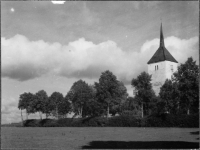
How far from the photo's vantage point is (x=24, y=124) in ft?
154

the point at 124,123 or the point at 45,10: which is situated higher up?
the point at 45,10

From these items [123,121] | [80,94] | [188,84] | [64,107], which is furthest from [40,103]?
[188,84]

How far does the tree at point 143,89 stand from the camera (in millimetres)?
41062

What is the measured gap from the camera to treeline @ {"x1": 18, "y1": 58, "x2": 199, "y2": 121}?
103ft

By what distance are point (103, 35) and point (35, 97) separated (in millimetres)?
35015

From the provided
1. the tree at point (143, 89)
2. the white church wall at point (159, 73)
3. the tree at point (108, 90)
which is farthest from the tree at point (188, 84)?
the white church wall at point (159, 73)

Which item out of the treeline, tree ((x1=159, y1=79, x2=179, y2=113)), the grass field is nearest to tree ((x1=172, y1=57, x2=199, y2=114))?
the treeline

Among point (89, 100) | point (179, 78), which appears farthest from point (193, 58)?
point (89, 100)

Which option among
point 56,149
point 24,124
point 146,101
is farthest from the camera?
point 24,124

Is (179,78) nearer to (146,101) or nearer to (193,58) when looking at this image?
(193,58)

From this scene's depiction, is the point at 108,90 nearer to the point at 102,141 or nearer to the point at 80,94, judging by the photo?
the point at 80,94

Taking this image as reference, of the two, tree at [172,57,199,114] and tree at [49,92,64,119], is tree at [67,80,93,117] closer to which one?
tree at [49,92,64,119]

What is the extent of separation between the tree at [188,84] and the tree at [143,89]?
8.86 m

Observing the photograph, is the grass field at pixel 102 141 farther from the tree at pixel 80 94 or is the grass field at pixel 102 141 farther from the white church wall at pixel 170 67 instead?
the white church wall at pixel 170 67
